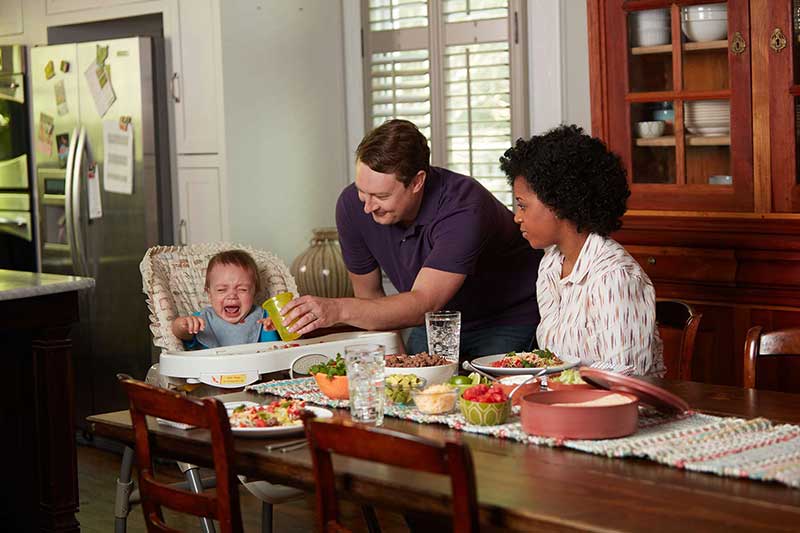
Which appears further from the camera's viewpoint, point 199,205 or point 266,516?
point 199,205

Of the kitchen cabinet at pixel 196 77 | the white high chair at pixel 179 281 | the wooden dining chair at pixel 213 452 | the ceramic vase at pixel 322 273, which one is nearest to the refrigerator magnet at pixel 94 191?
the kitchen cabinet at pixel 196 77

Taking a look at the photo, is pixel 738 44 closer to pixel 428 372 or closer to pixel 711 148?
pixel 711 148

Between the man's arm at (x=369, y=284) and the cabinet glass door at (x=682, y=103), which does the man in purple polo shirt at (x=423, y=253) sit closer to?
the man's arm at (x=369, y=284)

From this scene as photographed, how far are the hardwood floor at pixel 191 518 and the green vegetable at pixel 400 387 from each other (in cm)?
154

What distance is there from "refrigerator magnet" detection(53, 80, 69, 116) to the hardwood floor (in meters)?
1.60

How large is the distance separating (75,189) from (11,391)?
66.4 inches

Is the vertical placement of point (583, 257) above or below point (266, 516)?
above

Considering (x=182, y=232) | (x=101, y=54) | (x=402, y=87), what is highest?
(x=101, y=54)

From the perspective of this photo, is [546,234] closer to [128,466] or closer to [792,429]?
[792,429]

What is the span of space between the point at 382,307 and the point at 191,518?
1573 millimetres

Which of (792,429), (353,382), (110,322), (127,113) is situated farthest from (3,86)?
(792,429)

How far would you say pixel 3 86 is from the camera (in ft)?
17.5

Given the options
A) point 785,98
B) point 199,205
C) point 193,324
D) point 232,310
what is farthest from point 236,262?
point 785,98

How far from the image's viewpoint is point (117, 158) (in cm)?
483
